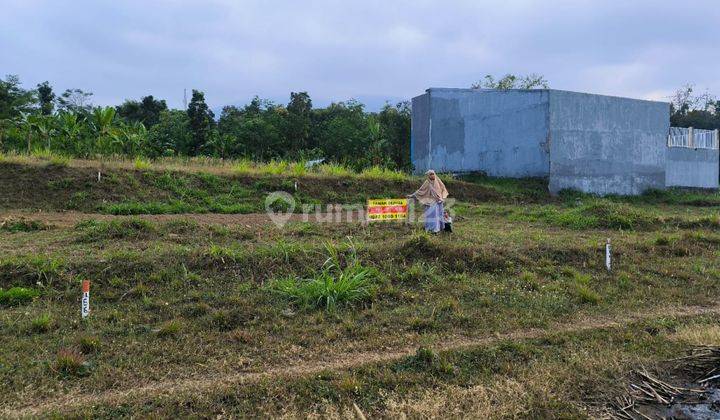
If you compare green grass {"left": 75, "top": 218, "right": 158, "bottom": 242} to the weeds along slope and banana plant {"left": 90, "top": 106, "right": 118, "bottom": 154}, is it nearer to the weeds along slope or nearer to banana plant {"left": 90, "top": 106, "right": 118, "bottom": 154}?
the weeds along slope

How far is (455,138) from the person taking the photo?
2516 centimetres

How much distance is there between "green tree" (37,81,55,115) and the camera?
38.9 metres

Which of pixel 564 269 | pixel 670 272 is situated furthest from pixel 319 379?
pixel 670 272

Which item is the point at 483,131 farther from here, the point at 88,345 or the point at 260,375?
the point at 88,345

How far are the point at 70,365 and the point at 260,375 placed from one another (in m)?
1.60

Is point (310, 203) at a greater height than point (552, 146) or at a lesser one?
lesser

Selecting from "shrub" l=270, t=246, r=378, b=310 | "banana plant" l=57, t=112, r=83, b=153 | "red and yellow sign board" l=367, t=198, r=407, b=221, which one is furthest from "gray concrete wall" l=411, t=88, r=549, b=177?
"shrub" l=270, t=246, r=378, b=310

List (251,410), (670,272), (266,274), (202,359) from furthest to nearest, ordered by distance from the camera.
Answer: (670,272) < (266,274) < (202,359) < (251,410)

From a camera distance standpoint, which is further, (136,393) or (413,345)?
(413,345)

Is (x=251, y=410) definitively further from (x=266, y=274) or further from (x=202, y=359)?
(x=266, y=274)

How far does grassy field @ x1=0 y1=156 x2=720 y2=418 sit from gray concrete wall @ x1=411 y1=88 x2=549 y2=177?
1175 cm

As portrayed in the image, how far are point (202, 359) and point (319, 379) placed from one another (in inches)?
45.5

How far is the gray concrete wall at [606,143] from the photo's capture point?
22.5 m

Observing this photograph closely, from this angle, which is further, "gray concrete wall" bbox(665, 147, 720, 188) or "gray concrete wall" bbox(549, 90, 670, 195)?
"gray concrete wall" bbox(665, 147, 720, 188)
